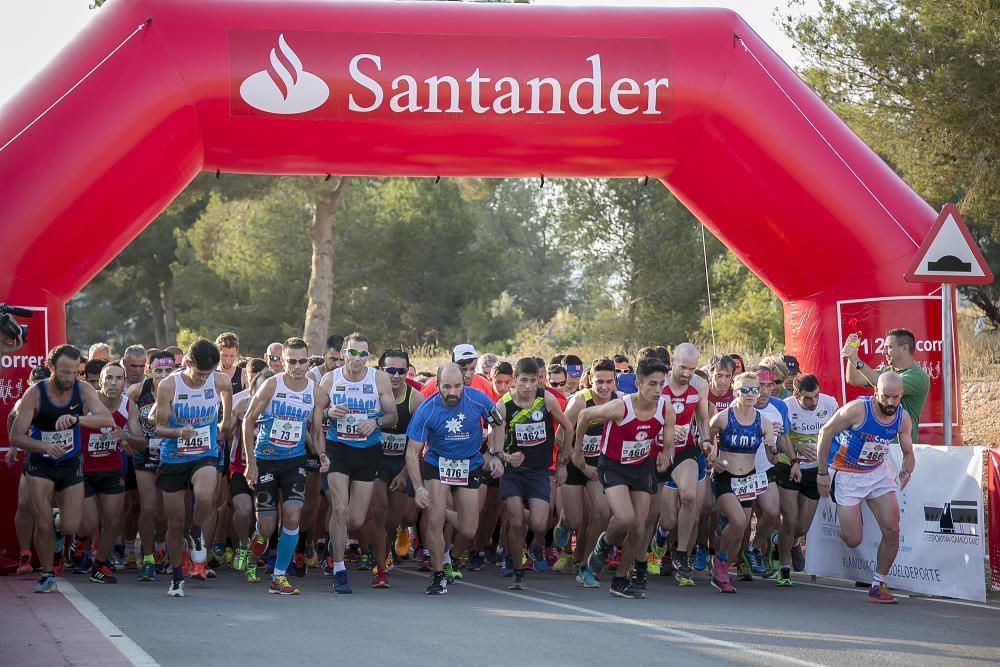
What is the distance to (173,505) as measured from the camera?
1027 cm

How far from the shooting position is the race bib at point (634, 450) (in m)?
10.6

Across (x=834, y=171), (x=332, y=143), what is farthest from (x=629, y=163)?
(x=332, y=143)

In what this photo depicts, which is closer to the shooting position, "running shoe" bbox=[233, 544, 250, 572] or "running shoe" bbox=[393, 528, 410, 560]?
"running shoe" bbox=[233, 544, 250, 572]

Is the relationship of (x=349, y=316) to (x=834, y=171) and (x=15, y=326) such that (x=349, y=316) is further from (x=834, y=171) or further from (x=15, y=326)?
(x=15, y=326)

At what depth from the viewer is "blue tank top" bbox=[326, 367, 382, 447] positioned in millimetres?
10742

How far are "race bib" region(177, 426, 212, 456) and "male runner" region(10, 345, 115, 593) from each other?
0.66 meters

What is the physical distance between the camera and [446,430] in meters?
10.5

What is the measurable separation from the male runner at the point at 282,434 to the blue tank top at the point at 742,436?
350 cm

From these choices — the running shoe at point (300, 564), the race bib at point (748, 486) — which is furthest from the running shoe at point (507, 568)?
the race bib at point (748, 486)

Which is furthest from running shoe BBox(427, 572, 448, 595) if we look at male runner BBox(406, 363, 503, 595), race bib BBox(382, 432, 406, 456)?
race bib BBox(382, 432, 406, 456)

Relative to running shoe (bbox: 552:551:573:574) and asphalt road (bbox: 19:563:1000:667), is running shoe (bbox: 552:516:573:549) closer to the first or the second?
running shoe (bbox: 552:551:573:574)

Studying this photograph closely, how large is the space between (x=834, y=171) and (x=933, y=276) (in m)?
2.30

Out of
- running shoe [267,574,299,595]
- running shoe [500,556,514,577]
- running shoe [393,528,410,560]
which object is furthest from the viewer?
running shoe [393,528,410,560]

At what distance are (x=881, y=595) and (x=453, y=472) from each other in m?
3.54
